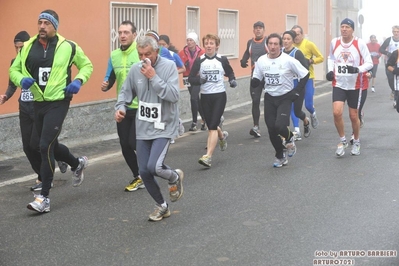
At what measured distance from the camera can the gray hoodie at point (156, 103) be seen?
7426mm

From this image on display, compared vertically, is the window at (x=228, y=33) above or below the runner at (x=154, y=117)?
above

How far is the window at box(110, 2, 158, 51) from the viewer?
48.4 feet

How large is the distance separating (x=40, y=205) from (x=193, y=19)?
1113 cm

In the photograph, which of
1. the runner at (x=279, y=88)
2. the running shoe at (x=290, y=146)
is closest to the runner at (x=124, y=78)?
the runner at (x=279, y=88)

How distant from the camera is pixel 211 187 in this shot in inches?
355

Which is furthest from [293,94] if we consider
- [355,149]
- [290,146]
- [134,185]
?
[134,185]

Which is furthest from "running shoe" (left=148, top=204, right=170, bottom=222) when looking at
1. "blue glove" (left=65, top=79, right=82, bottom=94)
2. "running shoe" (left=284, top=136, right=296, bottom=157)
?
"running shoe" (left=284, top=136, right=296, bottom=157)

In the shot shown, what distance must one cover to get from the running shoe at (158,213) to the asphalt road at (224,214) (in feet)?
0.29

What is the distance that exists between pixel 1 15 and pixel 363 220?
6.63 m

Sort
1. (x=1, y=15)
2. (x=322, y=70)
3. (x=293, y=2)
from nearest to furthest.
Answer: (x=1, y=15), (x=293, y=2), (x=322, y=70)

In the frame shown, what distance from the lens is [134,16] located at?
50.9 ft

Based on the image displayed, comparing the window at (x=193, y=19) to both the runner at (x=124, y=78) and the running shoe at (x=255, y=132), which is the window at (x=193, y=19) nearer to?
the running shoe at (x=255, y=132)

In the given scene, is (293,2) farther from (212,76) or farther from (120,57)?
(120,57)

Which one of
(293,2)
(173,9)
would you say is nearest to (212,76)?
(173,9)
